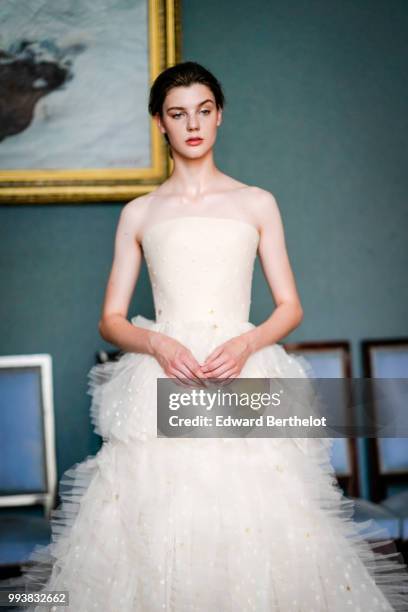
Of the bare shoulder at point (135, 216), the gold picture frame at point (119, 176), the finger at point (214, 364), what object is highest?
the gold picture frame at point (119, 176)

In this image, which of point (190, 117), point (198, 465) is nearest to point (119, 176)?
point (190, 117)

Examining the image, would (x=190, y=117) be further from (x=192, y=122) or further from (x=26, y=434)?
(x=26, y=434)

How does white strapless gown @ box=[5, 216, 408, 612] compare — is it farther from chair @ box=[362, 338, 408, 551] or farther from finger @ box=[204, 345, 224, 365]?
chair @ box=[362, 338, 408, 551]

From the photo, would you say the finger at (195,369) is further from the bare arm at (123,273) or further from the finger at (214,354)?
the bare arm at (123,273)

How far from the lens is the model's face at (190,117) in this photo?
1.69 meters

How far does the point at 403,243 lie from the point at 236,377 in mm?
1695

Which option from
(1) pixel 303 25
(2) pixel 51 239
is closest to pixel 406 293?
(1) pixel 303 25

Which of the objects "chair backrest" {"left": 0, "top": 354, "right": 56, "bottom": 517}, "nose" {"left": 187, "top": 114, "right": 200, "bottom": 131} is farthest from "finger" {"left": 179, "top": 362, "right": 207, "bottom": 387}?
"chair backrest" {"left": 0, "top": 354, "right": 56, "bottom": 517}

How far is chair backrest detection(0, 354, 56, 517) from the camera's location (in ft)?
8.32

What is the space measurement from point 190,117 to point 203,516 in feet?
2.92

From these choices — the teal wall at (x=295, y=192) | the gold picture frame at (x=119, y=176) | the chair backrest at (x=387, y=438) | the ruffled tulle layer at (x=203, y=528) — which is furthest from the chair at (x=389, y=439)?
the gold picture frame at (x=119, y=176)

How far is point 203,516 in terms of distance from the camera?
144 cm

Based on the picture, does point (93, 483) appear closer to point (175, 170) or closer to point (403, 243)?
point (175, 170)

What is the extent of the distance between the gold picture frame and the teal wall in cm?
8
